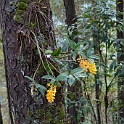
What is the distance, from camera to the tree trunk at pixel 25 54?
1.34 m

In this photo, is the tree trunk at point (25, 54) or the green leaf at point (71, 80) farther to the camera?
the tree trunk at point (25, 54)

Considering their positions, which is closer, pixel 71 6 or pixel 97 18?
pixel 97 18

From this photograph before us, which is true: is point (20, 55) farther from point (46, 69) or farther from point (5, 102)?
point (5, 102)

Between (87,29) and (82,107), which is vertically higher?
(87,29)

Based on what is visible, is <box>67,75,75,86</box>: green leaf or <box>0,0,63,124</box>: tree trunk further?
<box>0,0,63,124</box>: tree trunk

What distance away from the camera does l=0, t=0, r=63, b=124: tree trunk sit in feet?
4.38

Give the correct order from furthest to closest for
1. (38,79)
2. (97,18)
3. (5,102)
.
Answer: (5,102) → (97,18) → (38,79)

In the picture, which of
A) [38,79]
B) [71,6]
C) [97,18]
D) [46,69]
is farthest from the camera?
[71,6]

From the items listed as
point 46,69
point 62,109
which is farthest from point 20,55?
point 62,109

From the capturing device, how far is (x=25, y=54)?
1.35 metres

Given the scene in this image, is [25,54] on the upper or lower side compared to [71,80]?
upper

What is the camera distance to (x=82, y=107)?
2871 millimetres

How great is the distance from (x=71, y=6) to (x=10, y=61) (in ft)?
9.67

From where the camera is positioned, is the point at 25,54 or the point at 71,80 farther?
the point at 25,54
